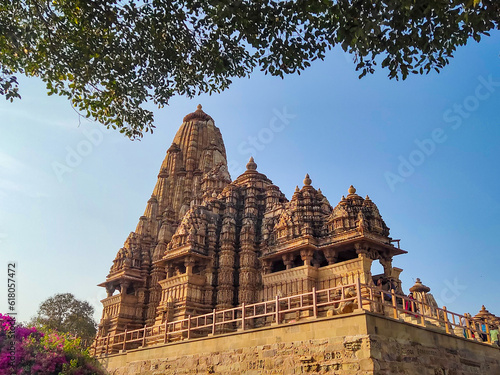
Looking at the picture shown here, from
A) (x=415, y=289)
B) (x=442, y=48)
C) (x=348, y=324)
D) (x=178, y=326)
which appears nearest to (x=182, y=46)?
(x=442, y=48)

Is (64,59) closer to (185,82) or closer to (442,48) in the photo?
(185,82)

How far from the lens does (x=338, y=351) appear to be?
1131 centimetres

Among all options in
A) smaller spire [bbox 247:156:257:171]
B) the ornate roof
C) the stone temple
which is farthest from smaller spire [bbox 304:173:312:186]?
the ornate roof

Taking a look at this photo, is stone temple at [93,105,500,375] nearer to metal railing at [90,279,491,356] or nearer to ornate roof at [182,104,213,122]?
metal railing at [90,279,491,356]

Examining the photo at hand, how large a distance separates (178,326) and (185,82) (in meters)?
12.5

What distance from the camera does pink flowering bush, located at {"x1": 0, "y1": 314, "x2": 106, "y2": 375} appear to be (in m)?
10.6

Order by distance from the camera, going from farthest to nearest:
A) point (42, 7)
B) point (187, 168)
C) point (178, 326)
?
point (187, 168) < point (178, 326) < point (42, 7)

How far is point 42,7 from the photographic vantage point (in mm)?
Result: 10258

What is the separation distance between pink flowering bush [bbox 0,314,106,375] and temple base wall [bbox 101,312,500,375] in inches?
150

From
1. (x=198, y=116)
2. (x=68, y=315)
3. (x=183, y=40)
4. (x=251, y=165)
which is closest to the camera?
(x=183, y=40)

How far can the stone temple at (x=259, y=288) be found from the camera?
1203 centimetres

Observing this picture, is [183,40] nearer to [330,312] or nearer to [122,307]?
[330,312]

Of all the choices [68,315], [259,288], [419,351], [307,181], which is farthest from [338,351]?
[68,315]

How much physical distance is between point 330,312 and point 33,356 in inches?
314
